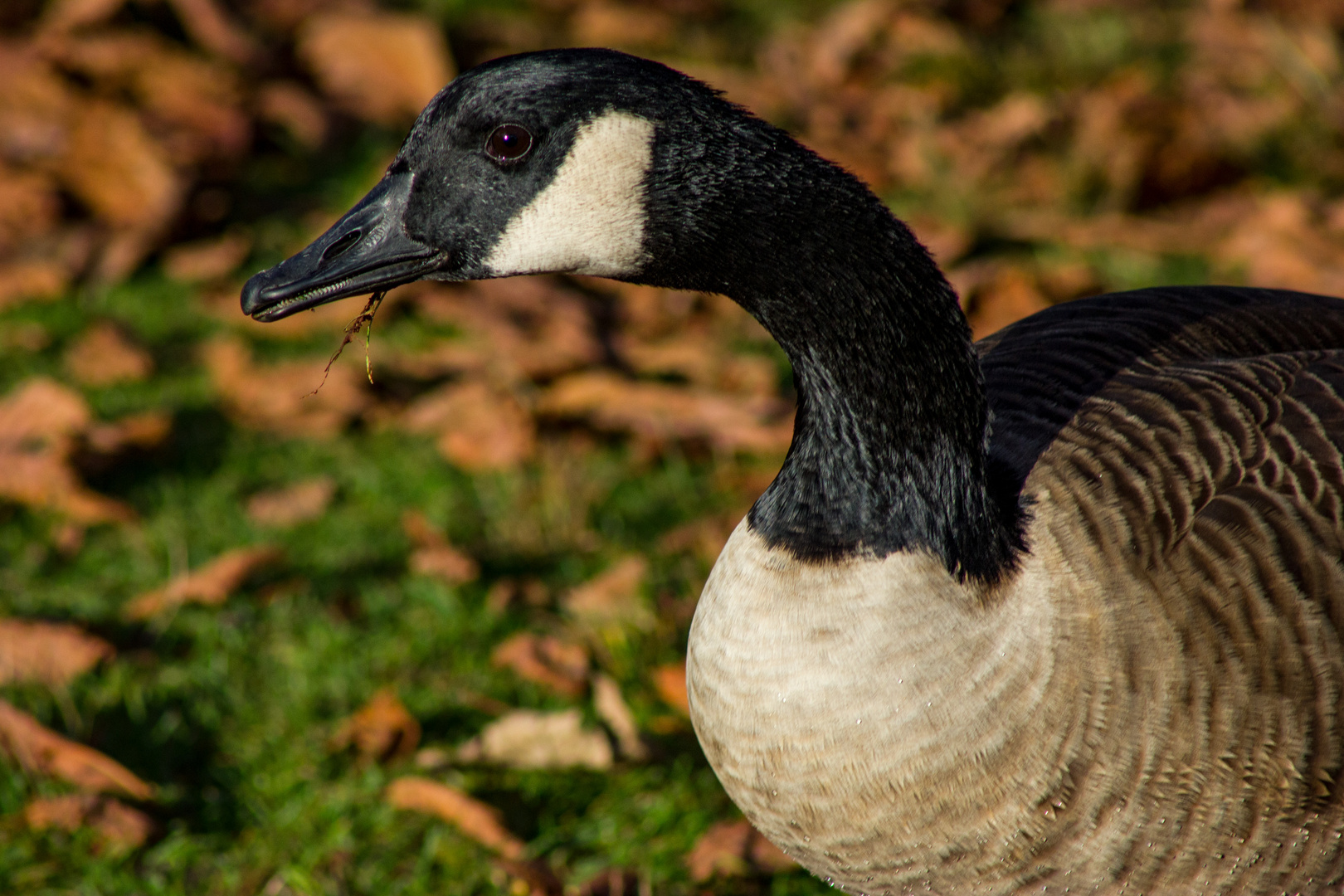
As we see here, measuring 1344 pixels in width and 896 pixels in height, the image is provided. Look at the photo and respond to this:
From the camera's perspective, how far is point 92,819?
9.77ft

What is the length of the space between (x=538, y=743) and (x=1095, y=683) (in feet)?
5.09

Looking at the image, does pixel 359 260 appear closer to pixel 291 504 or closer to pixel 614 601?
pixel 614 601

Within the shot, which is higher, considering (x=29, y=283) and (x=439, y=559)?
(x=29, y=283)

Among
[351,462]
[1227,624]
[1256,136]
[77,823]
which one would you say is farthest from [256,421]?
[1256,136]

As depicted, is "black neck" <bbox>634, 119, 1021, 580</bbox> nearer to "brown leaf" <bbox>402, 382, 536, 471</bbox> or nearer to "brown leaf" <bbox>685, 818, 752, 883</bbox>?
"brown leaf" <bbox>685, 818, 752, 883</bbox>

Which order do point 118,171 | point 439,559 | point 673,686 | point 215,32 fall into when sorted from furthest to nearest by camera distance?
point 215,32
point 118,171
point 439,559
point 673,686

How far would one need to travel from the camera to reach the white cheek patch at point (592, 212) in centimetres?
211

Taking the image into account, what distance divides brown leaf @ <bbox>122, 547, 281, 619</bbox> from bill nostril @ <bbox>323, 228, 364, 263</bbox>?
1.85m

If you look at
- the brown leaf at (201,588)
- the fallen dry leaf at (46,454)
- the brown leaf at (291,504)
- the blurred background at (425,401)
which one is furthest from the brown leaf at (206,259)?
the brown leaf at (201,588)

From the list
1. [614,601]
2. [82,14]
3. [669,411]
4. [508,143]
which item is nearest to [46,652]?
[614,601]

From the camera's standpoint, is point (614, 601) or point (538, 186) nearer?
point (538, 186)

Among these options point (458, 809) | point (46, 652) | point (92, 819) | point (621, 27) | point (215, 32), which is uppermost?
point (621, 27)

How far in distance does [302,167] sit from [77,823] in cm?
455

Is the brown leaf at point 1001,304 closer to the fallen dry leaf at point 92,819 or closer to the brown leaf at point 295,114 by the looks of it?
the fallen dry leaf at point 92,819
